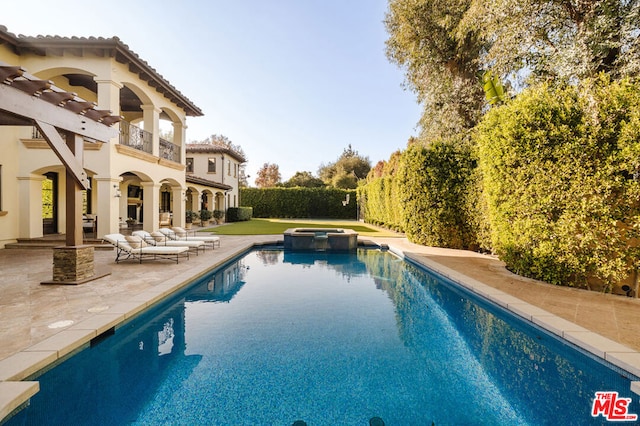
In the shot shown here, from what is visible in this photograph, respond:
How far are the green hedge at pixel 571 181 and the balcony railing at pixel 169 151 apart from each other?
15647mm

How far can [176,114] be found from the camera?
17.1 meters

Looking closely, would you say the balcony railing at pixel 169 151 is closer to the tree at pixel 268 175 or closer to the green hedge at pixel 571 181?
the green hedge at pixel 571 181

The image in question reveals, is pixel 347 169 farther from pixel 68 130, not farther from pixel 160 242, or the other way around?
pixel 68 130

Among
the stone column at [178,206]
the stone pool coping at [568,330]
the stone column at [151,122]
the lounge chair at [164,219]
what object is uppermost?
the stone column at [151,122]

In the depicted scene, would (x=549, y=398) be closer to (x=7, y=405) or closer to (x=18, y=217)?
(x=7, y=405)

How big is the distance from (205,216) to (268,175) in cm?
3723

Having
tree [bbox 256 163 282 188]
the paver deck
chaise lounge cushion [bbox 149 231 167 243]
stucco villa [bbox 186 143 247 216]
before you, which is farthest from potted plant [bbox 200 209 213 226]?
tree [bbox 256 163 282 188]

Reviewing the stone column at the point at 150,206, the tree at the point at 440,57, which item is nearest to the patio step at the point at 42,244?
the stone column at the point at 150,206

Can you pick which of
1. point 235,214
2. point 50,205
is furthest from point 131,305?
point 235,214

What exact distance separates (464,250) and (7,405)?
1360 cm

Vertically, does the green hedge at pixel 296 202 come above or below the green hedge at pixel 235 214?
above

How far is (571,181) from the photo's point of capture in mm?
6781

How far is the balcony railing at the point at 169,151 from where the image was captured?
16703 millimetres

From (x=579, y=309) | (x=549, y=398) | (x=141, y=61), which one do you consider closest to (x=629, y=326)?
(x=579, y=309)
